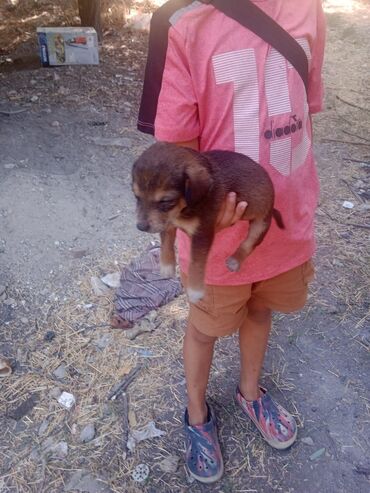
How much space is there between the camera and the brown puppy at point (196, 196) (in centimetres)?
127

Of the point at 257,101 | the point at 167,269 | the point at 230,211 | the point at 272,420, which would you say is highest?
the point at 257,101

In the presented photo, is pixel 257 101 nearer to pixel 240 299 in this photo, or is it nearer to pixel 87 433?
pixel 240 299

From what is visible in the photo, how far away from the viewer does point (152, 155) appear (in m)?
1.28

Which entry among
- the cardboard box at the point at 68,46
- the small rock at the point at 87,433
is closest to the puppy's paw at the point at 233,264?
the small rock at the point at 87,433

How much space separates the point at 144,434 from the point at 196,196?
1445 mm

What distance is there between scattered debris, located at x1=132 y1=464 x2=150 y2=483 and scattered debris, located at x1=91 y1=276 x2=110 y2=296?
1.16m

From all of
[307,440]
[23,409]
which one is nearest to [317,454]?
[307,440]

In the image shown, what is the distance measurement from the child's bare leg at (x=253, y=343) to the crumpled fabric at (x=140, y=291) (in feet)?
2.71

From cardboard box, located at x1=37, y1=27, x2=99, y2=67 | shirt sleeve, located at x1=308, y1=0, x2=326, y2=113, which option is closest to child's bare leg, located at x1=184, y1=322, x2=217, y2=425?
shirt sleeve, located at x1=308, y1=0, x2=326, y2=113

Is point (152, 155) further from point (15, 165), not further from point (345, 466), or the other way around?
point (15, 165)

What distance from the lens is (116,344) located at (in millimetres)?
2814

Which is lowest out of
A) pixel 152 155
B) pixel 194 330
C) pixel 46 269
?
pixel 46 269

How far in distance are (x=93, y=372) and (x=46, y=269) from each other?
0.90 m

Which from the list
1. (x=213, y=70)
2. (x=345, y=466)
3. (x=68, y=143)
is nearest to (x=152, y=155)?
(x=213, y=70)
